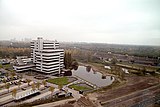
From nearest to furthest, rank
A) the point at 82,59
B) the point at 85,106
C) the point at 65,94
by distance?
the point at 85,106, the point at 65,94, the point at 82,59

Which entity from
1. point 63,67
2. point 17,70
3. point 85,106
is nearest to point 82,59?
point 63,67

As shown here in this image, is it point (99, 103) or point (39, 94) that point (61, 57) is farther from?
point (99, 103)

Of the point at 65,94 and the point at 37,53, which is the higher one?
the point at 37,53

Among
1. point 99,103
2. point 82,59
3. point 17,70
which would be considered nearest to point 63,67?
point 17,70

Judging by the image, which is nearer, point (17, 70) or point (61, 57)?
point (17, 70)

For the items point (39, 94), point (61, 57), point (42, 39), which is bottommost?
point (39, 94)

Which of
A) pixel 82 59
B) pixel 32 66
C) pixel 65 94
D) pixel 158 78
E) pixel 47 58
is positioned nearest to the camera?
pixel 65 94
